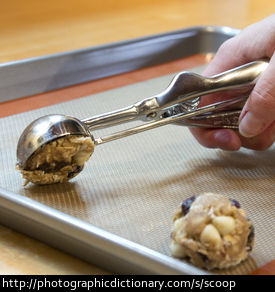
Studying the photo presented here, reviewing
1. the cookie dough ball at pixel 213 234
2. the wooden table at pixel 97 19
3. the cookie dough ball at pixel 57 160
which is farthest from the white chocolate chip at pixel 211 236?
the wooden table at pixel 97 19

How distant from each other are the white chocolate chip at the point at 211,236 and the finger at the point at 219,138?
0.22 meters

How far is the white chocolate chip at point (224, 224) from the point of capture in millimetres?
330

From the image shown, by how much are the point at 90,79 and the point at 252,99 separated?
41 cm

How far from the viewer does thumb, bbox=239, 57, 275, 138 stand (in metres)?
0.47

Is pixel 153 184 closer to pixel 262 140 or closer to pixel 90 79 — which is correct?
pixel 262 140

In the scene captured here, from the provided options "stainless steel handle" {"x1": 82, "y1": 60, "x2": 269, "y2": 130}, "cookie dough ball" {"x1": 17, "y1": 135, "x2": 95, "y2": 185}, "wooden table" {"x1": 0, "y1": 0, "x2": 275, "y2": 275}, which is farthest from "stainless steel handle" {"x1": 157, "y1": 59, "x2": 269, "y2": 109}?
"wooden table" {"x1": 0, "y1": 0, "x2": 275, "y2": 275}

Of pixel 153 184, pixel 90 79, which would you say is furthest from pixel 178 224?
pixel 90 79

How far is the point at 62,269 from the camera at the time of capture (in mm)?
370

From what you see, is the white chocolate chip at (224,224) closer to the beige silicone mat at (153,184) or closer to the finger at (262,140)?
the beige silicone mat at (153,184)

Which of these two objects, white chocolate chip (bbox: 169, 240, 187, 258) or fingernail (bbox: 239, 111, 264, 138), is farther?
fingernail (bbox: 239, 111, 264, 138)

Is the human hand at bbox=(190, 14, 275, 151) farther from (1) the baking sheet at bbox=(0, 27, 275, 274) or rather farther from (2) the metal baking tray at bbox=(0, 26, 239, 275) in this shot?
(2) the metal baking tray at bbox=(0, 26, 239, 275)
